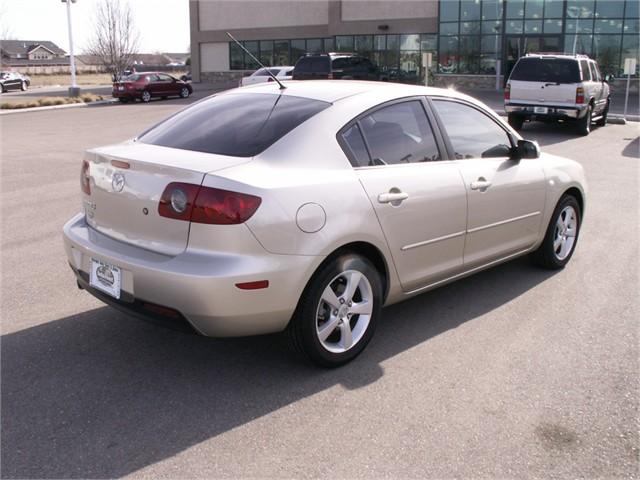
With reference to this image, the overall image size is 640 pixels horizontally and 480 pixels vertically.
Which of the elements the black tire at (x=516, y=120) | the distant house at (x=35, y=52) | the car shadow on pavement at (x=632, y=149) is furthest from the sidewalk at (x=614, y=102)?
the distant house at (x=35, y=52)

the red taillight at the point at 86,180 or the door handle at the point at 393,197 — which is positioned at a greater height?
the red taillight at the point at 86,180

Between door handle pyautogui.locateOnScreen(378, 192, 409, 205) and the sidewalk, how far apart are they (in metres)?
20.8

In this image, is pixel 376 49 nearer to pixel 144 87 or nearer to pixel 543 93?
pixel 144 87

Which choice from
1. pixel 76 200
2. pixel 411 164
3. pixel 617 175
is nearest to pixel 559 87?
pixel 617 175

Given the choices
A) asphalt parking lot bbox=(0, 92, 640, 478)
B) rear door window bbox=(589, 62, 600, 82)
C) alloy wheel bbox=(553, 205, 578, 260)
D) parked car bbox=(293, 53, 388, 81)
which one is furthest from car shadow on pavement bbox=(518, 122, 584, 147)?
asphalt parking lot bbox=(0, 92, 640, 478)

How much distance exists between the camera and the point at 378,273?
423cm

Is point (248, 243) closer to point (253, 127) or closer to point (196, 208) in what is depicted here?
point (196, 208)

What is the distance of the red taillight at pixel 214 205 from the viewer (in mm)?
3471

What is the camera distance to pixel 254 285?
3504 millimetres

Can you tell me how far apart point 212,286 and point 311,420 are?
852mm

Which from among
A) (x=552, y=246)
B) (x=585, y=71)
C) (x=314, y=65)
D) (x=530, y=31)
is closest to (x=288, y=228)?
(x=552, y=246)

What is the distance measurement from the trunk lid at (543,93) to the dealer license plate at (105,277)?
15.4m

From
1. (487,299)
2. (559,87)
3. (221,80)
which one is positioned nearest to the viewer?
(487,299)

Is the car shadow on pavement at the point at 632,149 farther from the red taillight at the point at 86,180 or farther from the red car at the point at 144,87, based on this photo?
the red car at the point at 144,87
